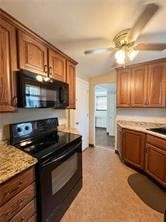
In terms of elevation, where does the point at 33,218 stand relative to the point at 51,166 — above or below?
below

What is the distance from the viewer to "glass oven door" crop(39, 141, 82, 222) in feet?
4.56

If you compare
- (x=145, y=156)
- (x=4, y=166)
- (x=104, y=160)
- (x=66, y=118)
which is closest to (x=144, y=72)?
(x=145, y=156)

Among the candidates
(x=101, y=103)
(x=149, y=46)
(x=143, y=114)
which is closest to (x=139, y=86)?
(x=143, y=114)

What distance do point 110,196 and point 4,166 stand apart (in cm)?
166

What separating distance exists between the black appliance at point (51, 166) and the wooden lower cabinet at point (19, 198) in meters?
0.08

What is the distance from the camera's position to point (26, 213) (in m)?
1.22

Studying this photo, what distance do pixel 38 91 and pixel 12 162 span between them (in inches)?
31.3

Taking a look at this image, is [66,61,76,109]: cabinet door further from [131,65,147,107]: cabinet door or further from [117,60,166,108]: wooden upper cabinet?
[131,65,147,107]: cabinet door

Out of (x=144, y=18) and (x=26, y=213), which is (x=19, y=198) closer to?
(x=26, y=213)

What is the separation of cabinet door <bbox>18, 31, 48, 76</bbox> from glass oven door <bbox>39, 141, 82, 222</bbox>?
1.03m

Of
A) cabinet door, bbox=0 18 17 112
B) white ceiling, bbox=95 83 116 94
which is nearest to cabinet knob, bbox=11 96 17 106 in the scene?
cabinet door, bbox=0 18 17 112

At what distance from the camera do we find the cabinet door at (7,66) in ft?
4.31

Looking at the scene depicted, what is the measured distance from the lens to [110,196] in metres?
2.14

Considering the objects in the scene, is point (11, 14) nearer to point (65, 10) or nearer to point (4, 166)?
point (65, 10)
